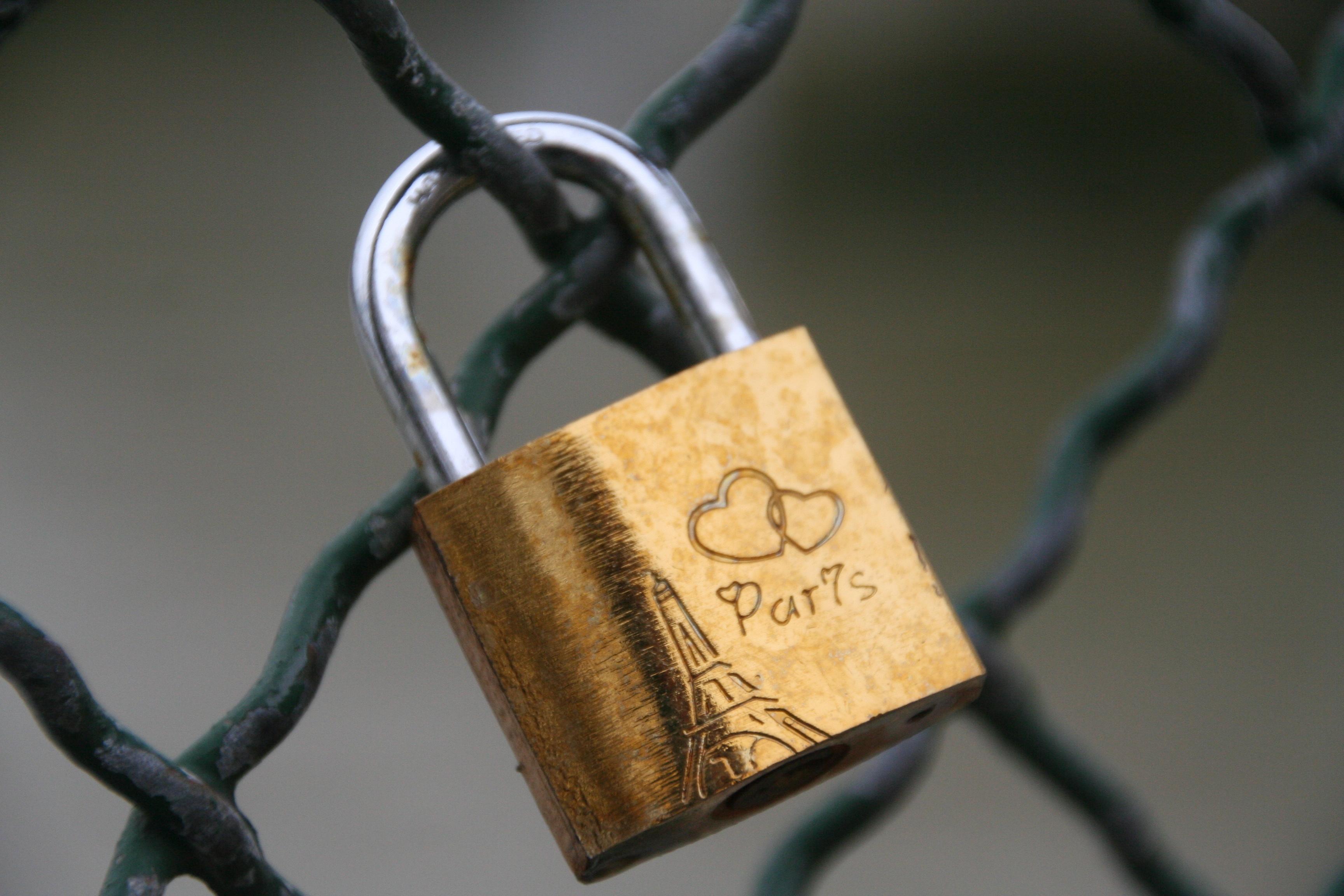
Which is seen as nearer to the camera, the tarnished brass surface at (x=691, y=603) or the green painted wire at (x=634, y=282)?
the tarnished brass surface at (x=691, y=603)

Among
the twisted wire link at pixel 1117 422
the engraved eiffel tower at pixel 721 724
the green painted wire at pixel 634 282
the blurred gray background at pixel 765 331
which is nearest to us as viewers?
the engraved eiffel tower at pixel 721 724

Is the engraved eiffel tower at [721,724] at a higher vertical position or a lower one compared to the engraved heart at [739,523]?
lower

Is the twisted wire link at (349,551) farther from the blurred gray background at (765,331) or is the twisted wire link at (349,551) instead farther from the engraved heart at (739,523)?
the blurred gray background at (765,331)

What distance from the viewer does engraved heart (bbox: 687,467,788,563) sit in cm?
40

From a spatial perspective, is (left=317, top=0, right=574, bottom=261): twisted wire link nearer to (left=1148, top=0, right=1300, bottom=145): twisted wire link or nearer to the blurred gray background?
(left=1148, top=0, right=1300, bottom=145): twisted wire link

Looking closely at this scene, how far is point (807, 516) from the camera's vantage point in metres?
0.41

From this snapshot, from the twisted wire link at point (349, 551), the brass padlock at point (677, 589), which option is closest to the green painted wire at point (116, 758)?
the twisted wire link at point (349, 551)

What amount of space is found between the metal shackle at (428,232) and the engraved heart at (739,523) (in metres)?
0.08

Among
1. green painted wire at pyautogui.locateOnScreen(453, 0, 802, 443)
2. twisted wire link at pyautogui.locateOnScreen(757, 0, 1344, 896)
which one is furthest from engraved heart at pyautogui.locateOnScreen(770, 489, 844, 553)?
twisted wire link at pyautogui.locateOnScreen(757, 0, 1344, 896)

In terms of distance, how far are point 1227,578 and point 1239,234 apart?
2428 millimetres

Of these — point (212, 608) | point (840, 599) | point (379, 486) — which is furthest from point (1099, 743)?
point (840, 599)

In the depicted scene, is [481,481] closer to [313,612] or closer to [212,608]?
[313,612]

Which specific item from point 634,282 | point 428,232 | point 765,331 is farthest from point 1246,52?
point 765,331

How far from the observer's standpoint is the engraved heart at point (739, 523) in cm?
40
